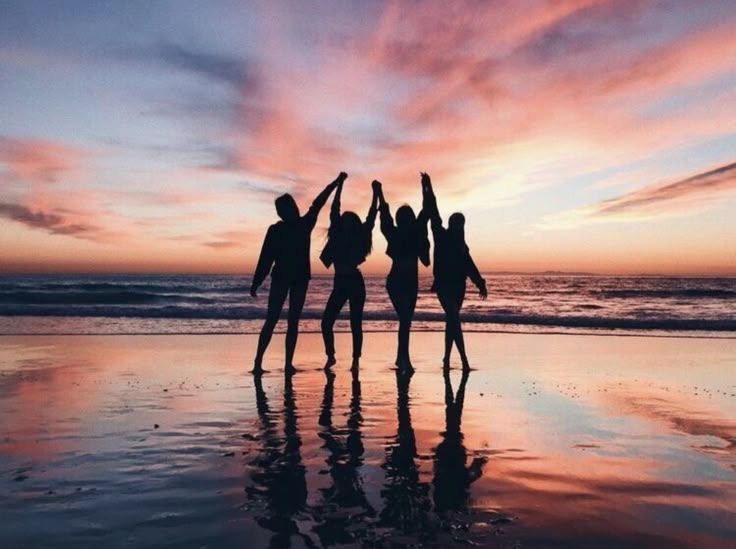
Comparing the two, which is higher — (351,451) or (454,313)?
(454,313)

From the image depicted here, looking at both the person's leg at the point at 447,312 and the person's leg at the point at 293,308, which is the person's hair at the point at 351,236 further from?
the person's leg at the point at 447,312

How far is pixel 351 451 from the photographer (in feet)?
15.3

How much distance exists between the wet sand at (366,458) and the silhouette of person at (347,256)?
103cm

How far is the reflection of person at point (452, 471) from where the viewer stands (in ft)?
11.5

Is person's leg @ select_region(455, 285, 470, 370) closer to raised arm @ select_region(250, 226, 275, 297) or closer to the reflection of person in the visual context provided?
raised arm @ select_region(250, 226, 275, 297)

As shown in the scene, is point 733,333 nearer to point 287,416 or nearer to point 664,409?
point 664,409

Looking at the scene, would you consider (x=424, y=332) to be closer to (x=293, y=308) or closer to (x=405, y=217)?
(x=405, y=217)

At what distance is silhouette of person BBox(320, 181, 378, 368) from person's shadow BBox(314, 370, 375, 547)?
152 inches

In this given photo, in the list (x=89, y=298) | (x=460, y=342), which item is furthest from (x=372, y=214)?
Result: (x=89, y=298)

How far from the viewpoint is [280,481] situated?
152 inches

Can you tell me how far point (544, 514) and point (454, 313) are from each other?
20.3 ft

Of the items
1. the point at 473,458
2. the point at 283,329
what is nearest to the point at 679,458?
the point at 473,458

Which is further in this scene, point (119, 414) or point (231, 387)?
point (231, 387)

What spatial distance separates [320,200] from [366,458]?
18.0ft
